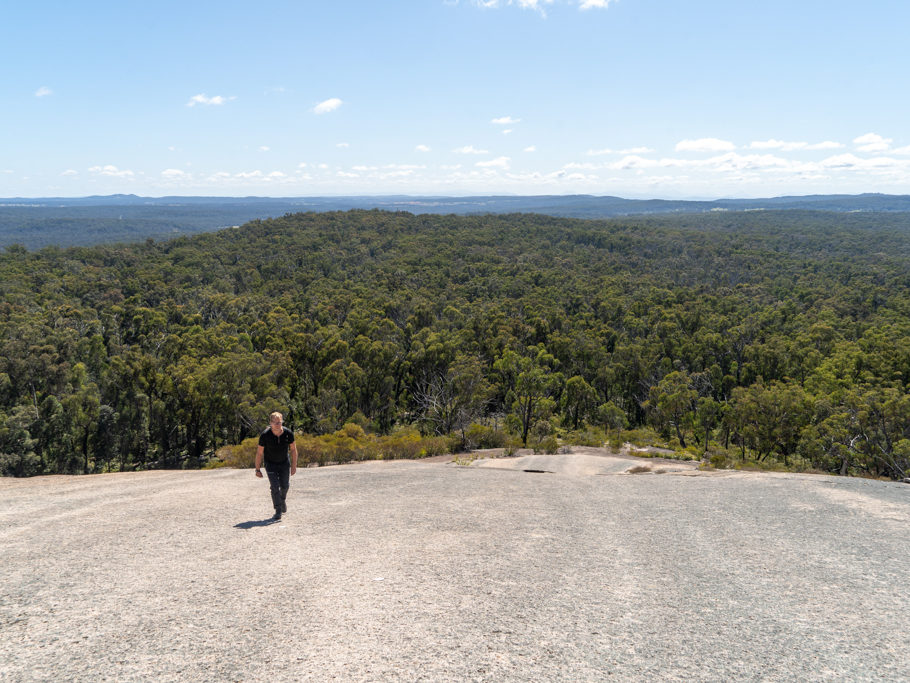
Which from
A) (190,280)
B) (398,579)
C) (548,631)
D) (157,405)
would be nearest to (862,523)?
(548,631)

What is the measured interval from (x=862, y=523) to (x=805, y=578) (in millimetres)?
4145

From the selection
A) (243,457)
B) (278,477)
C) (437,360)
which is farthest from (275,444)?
(437,360)

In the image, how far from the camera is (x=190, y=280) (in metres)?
88.3

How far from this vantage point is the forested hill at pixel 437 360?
33.7 meters

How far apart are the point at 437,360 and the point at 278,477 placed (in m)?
35.2

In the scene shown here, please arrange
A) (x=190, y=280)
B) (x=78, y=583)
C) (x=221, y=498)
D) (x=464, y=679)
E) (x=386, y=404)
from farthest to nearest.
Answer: (x=190, y=280) → (x=386, y=404) → (x=221, y=498) → (x=78, y=583) → (x=464, y=679)

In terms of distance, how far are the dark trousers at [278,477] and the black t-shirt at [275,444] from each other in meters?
0.12

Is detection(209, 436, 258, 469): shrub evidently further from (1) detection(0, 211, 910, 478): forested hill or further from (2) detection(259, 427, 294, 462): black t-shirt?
(1) detection(0, 211, 910, 478): forested hill

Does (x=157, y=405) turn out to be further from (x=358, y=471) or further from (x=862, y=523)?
(x=862, y=523)

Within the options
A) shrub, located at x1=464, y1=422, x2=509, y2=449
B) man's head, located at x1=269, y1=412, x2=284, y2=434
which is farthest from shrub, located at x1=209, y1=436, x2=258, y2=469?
shrub, located at x1=464, y1=422, x2=509, y2=449

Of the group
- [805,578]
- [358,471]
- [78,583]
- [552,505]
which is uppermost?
[78,583]

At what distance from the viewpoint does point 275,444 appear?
9.12 m

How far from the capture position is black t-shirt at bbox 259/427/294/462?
908cm

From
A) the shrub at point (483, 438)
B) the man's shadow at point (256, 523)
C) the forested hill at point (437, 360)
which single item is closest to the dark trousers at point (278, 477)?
the man's shadow at point (256, 523)
